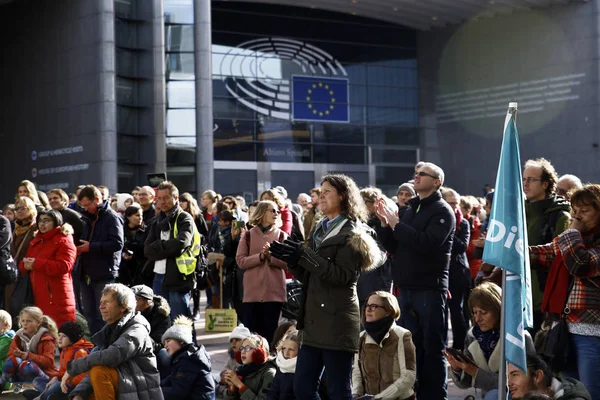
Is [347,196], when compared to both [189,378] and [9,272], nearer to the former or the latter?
[189,378]

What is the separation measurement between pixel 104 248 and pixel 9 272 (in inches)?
40.5

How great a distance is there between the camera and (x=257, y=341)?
27.7ft

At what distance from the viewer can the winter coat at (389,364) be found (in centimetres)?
716

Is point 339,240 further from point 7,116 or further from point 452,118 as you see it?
point 452,118

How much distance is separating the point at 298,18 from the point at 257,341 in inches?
1304

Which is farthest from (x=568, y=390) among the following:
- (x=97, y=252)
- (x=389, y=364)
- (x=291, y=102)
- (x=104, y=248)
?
(x=291, y=102)

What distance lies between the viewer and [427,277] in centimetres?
743

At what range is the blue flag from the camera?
188 inches

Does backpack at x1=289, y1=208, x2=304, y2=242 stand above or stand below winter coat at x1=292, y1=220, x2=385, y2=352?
above

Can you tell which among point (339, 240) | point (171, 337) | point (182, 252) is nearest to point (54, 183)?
point (182, 252)

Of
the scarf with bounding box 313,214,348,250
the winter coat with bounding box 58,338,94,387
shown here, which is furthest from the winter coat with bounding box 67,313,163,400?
the scarf with bounding box 313,214,348,250

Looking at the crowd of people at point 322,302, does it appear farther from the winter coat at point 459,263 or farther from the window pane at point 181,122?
the window pane at point 181,122

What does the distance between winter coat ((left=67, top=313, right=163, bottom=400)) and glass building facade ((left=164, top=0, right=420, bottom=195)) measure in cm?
3079

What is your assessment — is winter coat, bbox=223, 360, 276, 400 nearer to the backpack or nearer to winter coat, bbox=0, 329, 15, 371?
winter coat, bbox=0, 329, 15, 371
